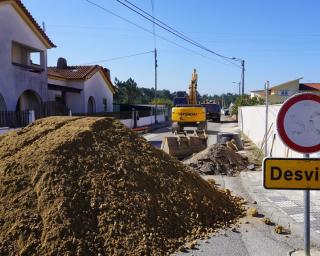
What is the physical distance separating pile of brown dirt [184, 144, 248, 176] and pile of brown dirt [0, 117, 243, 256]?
14.8 ft

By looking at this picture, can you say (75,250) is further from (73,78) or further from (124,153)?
(73,78)

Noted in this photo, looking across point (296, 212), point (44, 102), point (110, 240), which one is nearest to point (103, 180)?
point (110, 240)

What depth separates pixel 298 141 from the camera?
427 centimetres

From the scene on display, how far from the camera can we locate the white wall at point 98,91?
3647 centimetres

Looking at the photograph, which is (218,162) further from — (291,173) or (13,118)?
(13,118)

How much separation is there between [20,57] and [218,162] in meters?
18.1

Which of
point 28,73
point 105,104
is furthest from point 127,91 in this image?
point 28,73

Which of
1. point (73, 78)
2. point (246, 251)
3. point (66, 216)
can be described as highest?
point (73, 78)

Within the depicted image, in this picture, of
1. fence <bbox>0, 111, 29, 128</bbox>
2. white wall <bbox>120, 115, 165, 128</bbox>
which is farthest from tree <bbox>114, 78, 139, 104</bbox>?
fence <bbox>0, 111, 29, 128</bbox>

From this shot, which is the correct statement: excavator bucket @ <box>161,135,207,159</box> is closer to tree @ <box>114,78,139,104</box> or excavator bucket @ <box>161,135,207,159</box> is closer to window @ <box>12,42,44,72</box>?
window @ <box>12,42,44,72</box>

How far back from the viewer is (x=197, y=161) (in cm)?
1277

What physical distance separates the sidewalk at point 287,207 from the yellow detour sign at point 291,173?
169 centimetres

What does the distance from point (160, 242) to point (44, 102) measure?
72.4ft

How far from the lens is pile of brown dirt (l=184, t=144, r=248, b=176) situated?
12209 millimetres
